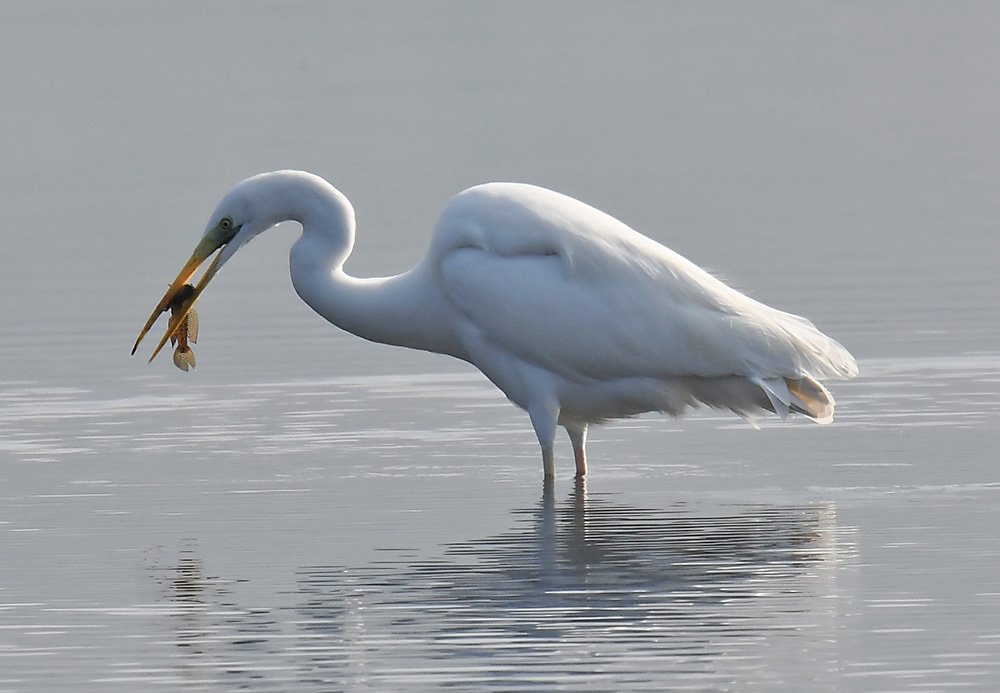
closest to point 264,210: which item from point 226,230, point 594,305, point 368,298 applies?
point 226,230

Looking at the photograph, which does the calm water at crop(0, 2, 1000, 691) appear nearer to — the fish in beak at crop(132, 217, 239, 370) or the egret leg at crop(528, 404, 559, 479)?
the egret leg at crop(528, 404, 559, 479)

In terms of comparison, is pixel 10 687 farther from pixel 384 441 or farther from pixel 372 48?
pixel 372 48

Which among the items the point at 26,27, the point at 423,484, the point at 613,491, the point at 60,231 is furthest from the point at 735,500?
the point at 26,27

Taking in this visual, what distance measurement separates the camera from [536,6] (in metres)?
51.2

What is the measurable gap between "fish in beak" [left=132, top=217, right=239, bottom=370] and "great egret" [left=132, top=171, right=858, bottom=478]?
103cm

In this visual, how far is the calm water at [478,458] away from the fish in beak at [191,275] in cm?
67

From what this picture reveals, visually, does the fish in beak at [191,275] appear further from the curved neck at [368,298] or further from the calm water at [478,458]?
the calm water at [478,458]

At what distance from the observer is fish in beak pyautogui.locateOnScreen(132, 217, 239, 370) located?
453 inches

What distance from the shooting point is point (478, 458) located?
11352 millimetres

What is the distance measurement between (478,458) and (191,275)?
1.70m

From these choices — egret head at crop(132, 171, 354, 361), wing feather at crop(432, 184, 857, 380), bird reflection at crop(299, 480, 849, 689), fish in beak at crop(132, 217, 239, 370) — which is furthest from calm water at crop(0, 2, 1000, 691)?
egret head at crop(132, 171, 354, 361)

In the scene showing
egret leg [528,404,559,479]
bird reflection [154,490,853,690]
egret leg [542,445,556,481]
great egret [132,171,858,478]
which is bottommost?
bird reflection [154,490,853,690]

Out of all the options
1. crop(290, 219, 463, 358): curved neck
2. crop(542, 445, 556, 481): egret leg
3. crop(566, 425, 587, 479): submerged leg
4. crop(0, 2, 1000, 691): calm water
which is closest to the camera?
crop(0, 2, 1000, 691): calm water

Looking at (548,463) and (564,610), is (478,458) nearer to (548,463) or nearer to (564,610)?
(548,463)
